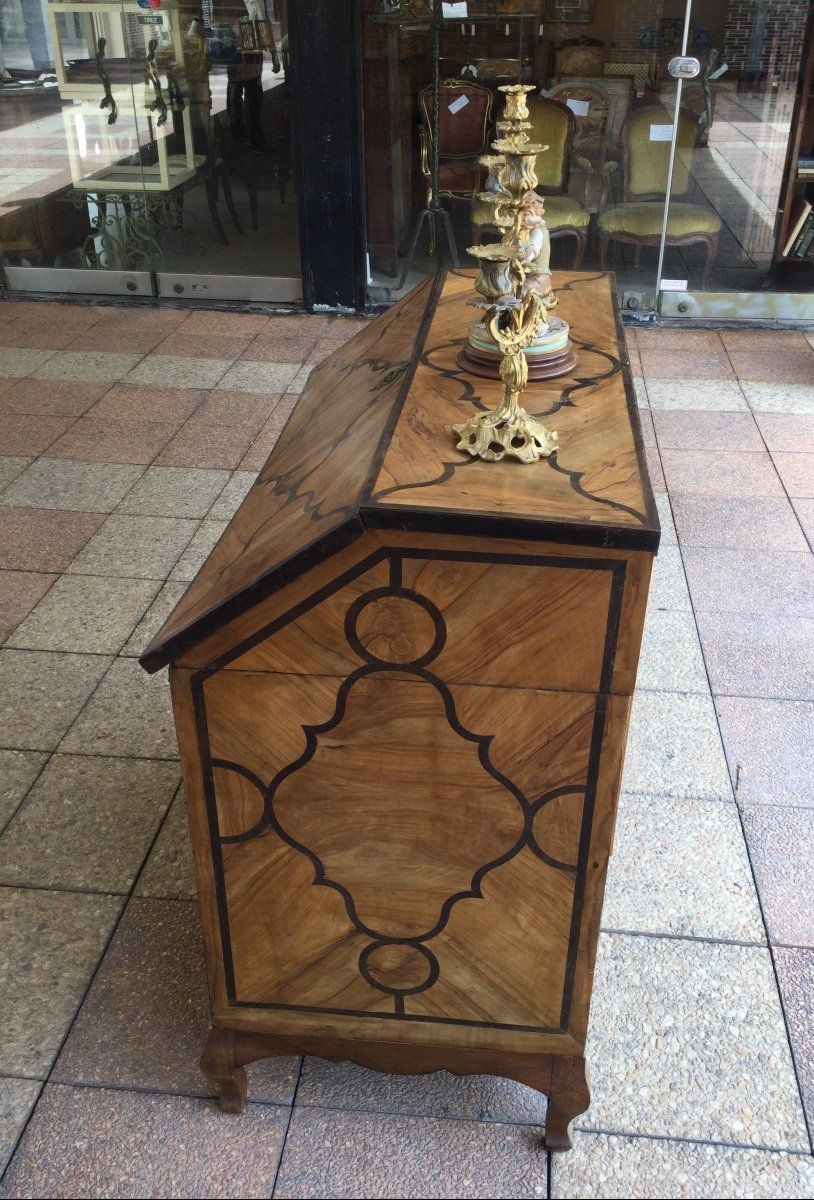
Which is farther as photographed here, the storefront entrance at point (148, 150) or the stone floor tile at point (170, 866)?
the storefront entrance at point (148, 150)

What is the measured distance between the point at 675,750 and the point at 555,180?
13.8ft

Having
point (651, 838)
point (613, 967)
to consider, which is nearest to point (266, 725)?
point (613, 967)

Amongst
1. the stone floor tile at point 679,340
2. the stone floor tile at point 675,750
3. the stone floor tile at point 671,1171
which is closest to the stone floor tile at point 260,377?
the stone floor tile at point 679,340

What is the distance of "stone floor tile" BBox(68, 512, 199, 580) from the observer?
377 centimetres

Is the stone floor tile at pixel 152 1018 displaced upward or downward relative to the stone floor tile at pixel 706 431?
downward

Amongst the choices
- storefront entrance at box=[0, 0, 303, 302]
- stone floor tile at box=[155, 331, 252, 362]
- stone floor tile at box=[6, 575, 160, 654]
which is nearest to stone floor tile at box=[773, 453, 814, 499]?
stone floor tile at box=[6, 575, 160, 654]

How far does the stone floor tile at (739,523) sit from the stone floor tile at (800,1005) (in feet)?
6.06

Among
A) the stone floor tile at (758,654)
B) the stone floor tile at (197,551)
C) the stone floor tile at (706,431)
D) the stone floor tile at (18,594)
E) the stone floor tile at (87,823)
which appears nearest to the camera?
the stone floor tile at (87,823)

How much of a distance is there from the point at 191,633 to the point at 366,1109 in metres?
0.99

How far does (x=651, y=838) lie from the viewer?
2.63 meters

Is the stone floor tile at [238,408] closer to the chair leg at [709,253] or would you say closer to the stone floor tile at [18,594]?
the stone floor tile at [18,594]

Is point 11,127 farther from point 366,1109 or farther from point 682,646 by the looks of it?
point 366,1109

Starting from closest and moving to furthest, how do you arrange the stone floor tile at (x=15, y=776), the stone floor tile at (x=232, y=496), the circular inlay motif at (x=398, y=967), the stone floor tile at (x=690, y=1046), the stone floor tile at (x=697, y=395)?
the circular inlay motif at (x=398, y=967) < the stone floor tile at (x=690, y=1046) < the stone floor tile at (x=15, y=776) < the stone floor tile at (x=232, y=496) < the stone floor tile at (x=697, y=395)

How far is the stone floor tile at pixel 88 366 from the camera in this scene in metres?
5.46
